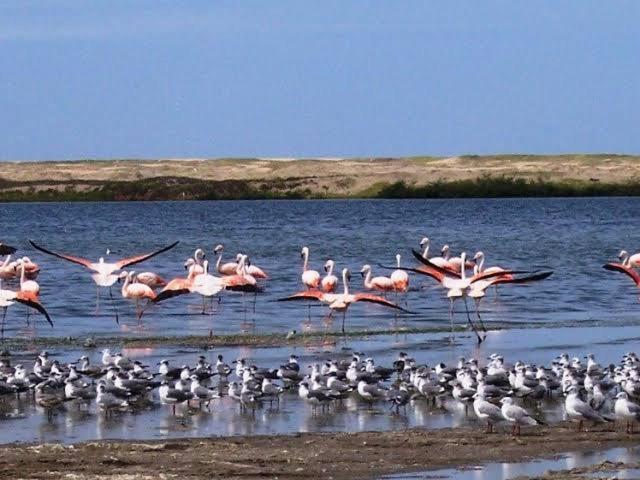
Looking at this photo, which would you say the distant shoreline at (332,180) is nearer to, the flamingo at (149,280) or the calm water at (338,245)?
the calm water at (338,245)

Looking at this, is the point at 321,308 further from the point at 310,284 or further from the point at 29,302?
the point at 29,302

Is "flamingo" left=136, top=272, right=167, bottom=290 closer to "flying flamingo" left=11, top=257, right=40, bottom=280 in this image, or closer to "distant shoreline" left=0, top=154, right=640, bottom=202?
"flying flamingo" left=11, top=257, right=40, bottom=280

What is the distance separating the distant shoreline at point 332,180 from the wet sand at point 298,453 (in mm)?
94391

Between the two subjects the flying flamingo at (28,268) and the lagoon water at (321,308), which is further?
the flying flamingo at (28,268)

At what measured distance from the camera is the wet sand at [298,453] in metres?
13.4

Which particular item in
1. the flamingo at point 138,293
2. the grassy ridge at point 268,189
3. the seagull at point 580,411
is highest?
the grassy ridge at point 268,189

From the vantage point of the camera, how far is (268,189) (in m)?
119

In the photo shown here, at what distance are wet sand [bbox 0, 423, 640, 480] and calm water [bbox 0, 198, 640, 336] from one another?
11.6 m

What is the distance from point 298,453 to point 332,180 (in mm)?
103447

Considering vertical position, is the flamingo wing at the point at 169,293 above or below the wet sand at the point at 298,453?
above

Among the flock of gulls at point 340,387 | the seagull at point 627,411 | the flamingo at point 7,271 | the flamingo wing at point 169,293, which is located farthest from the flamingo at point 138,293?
the seagull at point 627,411

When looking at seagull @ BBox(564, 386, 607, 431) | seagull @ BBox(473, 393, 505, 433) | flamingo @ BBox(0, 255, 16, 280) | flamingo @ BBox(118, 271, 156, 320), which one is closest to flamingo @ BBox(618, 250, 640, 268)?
flamingo @ BBox(118, 271, 156, 320)

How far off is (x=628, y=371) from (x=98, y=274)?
47.3 feet

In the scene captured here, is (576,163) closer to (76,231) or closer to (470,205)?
(470,205)
